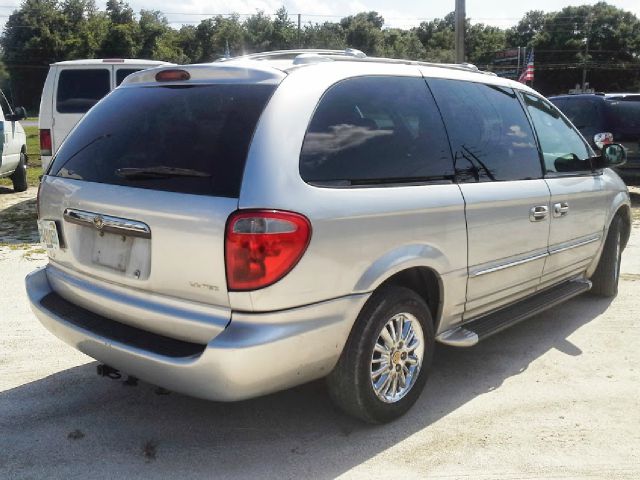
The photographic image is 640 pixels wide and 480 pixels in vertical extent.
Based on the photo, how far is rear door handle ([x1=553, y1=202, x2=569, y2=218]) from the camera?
4.19 metres

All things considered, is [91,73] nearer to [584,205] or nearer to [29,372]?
[29,372]

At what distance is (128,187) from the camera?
2906 mm

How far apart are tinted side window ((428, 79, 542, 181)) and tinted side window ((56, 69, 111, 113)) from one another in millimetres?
6791

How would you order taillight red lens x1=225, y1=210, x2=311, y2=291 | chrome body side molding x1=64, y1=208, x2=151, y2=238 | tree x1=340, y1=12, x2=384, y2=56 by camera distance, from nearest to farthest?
taillight red lens x1=225, y1=210, x2=311, y2=291
chrome body side molding x1=64, y1=208, x2=151, y2=238
tree x1=340, y1=12, x2=384, y2=56

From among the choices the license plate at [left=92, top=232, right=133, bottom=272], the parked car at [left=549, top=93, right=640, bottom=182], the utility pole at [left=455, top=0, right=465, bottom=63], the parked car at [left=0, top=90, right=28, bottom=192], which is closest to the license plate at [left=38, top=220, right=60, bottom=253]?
the license plate at [left=92, top=232, right=133, bottom=272]

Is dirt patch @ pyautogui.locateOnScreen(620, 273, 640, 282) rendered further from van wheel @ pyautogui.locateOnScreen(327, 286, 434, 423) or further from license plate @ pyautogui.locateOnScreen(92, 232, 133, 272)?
license plate @ pyautogui.locateOnScreen(92, 232, 133, 272)

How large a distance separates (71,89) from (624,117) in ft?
30.2

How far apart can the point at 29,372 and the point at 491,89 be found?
130 inches

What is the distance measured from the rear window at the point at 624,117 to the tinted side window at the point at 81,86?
27.8ft

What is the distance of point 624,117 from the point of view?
11500 mm

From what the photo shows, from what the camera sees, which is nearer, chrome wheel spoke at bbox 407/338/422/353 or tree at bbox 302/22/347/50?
chrome wheel spoke at bbox 407/338/422/353

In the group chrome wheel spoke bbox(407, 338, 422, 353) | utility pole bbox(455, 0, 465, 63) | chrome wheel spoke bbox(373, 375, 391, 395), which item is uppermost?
utility pole bbox(455, 0, 465, 63)

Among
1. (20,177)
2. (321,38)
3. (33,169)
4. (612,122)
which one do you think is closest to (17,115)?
(20,177)

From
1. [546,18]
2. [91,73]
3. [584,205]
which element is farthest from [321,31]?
[584,205]
